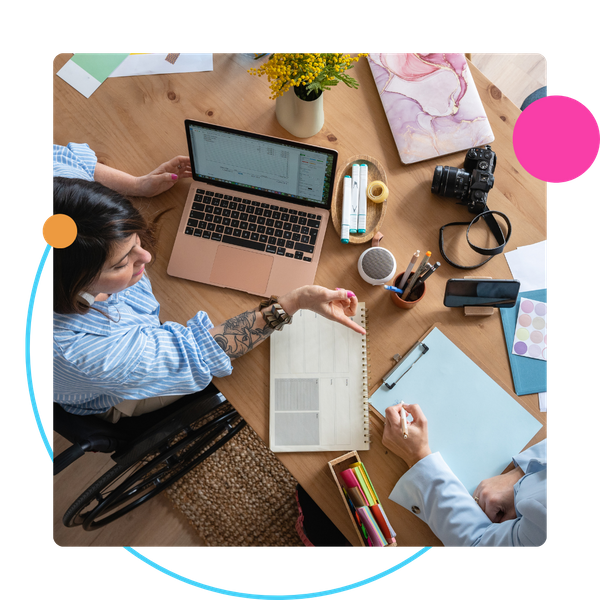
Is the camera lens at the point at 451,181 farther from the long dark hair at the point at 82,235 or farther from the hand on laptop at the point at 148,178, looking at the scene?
the long dark hair at the point at 82,235

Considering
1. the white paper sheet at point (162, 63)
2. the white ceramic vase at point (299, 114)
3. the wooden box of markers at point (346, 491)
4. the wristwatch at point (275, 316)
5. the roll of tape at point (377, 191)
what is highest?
the white paper sheet at point (162, 63)

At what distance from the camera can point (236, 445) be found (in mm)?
1767

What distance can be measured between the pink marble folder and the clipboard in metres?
0.52

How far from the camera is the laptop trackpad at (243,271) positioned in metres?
1.17

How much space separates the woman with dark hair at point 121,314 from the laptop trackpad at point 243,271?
3.4 inches

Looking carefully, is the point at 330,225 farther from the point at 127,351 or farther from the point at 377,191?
the point at 127,351

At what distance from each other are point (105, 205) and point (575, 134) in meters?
1.01

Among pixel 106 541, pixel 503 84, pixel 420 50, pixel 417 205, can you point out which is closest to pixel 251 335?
pixel 417 205

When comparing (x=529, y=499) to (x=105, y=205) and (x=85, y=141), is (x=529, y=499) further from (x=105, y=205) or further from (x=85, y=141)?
(x=85, y=141)

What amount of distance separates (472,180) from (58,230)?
993mm

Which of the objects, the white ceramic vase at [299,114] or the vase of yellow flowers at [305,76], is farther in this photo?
the white ceramic vase at [299,114]

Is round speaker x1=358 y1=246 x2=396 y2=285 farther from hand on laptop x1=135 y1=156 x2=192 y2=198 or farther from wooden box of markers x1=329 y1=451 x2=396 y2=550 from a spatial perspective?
hand on laptop x1=135 y1=156 x2=192 y2=198

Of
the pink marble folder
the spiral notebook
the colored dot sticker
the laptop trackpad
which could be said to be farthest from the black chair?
the pink marble folder

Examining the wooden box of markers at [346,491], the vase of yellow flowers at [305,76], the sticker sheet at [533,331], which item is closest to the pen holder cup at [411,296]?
the sticker sheet at [533,331]
